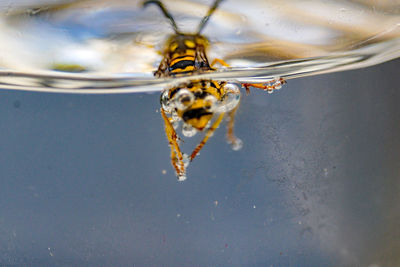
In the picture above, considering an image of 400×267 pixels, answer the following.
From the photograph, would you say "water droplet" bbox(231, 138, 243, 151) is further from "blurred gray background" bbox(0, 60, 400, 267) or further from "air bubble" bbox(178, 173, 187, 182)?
"air bubble" bbox(178, 173, 187, 182)

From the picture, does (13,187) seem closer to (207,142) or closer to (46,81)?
(46,81)

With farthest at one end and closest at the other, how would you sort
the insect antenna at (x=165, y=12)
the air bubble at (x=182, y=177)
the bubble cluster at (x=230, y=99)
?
the air bubble at (x=182, y=177)
the bubble cluster at (x=230, y=99)
the insect antenna at (x=165, y=12)

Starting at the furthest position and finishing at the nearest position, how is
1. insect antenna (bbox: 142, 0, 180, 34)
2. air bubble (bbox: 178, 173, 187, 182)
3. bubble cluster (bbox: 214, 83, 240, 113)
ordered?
air bubble (bbox: 178, 173, 187, 182) → bubble cluster (bbox: 214, 83, 240, 113) → insect antenna (bbox: 142, 0, 180, 34)

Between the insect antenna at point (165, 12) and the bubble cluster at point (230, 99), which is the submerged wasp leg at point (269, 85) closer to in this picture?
the bubble cluster at point (230, 99)

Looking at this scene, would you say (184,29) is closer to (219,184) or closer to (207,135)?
(207,135)

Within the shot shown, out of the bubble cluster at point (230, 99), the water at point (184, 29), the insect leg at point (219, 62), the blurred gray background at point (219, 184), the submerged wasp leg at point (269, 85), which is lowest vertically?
the blurred gray background at point (219, 184)

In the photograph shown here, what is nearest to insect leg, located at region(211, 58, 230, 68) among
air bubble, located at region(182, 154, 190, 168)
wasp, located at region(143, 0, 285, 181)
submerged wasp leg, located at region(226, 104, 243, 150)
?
wasp, located at region(143, 0, 285, 181)

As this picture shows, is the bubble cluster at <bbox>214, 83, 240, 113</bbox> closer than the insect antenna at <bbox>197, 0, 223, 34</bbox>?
No

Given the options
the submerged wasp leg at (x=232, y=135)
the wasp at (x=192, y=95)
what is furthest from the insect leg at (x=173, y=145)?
the submerged wasp leg at (x=232, y=135)
